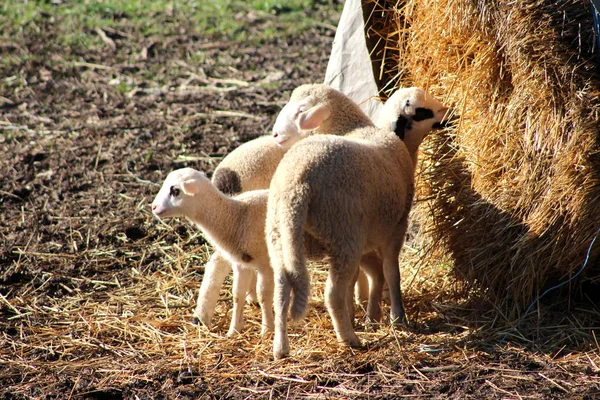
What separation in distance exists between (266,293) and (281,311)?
604 mm

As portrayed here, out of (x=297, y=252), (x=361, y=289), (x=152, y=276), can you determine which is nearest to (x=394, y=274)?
(x=361, y=289)

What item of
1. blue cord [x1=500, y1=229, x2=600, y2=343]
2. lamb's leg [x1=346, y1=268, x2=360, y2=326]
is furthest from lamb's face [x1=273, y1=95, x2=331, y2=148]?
blue cord [x1=500, y1=229, x2=600, y2=343]

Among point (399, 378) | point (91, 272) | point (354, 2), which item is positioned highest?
point (354, 2)

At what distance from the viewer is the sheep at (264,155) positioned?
5.69 metres

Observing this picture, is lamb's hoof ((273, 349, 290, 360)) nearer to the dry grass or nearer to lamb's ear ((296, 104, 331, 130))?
the dry grass

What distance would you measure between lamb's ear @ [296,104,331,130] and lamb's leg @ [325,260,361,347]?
1.21 m

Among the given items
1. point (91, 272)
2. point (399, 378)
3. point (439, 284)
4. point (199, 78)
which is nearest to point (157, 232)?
point (91, 272)

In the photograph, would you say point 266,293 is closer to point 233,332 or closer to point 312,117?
point 233,332

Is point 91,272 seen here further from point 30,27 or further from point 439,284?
point 30,27

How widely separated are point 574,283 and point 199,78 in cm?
591

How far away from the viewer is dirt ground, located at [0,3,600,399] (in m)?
4.72

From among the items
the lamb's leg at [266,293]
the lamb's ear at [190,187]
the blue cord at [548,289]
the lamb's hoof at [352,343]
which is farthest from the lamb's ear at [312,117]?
the blue cord at [548,289]

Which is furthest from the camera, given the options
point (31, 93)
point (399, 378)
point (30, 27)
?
point (30, 27)

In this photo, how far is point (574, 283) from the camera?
17.4ft
